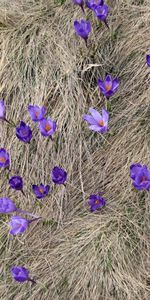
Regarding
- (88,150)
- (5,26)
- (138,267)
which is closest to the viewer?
(138,267)

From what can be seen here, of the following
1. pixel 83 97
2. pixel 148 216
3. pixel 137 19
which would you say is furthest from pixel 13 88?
pixel 148 216

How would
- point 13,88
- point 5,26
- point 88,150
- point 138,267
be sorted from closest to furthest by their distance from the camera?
point 138,267, point 88,150, point 13,88, point 5,26

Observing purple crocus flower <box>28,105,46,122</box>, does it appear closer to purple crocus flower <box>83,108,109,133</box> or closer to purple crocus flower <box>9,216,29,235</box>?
purple crocus flower <box>83,108,109,133</box>

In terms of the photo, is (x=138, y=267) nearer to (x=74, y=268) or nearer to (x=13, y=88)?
(x=74, y=268)

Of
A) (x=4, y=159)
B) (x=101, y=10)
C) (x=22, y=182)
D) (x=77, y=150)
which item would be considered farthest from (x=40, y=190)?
(x=101, y=10)

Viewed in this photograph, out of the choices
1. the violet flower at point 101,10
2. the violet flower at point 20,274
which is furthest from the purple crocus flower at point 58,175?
the violet flower at point 101,10

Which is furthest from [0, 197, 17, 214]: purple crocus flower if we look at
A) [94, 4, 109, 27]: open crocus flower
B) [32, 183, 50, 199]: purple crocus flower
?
[94, 4, 109, 27]: open crocus flower
